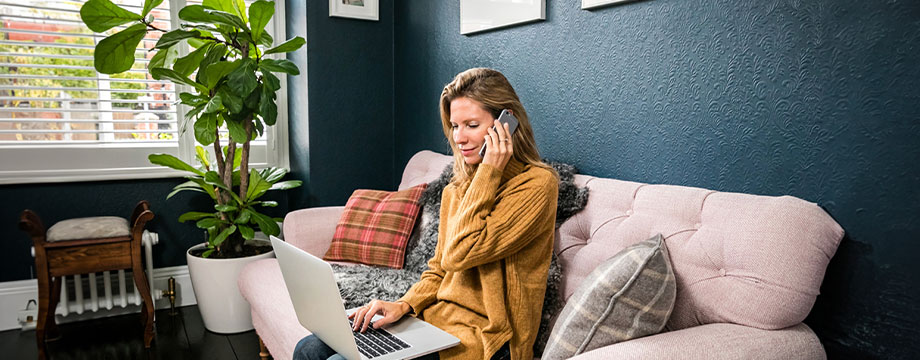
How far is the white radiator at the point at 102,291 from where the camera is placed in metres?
2.92

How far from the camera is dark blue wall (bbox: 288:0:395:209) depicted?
3.20 m

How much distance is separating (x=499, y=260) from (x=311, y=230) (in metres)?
1.36

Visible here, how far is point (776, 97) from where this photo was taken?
1.48 m

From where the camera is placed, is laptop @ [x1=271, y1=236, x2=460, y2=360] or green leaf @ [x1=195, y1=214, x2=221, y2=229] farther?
green leaf @ [x1=195, y1=214, x2=221, y2=229]

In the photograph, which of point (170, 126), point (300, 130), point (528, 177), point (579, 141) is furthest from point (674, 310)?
point (170, 126)

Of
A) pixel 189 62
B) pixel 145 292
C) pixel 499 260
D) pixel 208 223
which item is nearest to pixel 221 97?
pixel 189 62

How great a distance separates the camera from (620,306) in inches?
49.6

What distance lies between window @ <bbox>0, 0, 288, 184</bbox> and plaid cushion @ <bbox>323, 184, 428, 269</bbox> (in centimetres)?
99

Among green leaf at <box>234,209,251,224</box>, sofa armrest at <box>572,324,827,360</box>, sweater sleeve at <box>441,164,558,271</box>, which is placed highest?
sweater sleeve at <box>441,164,558,271</box>

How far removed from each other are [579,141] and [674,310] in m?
0.84

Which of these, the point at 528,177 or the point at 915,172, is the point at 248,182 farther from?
the point at 915,172

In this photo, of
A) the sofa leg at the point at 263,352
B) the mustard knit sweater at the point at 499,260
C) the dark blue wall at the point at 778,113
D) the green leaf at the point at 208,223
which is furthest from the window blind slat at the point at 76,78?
the mustard knit sweater at the point at 499,260

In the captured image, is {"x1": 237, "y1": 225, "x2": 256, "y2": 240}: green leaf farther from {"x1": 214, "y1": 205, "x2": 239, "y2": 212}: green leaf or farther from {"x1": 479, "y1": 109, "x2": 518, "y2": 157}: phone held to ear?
{"x1": 479, "y1": 109, "x2": 518, "y2": 157}: phone held to ear

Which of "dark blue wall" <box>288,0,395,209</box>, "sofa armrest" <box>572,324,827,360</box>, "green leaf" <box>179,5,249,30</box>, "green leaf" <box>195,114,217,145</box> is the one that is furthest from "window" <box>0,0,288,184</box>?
"sofa armrest" <box>572,324,827,360</box>
